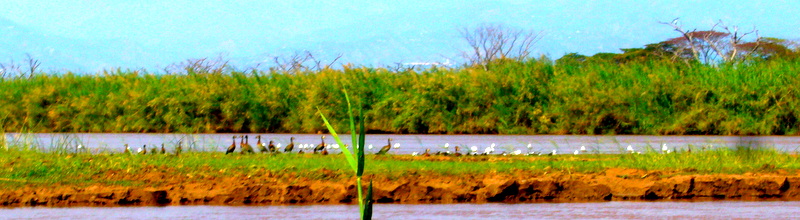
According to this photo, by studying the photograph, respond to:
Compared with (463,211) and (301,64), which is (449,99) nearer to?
(301,64)

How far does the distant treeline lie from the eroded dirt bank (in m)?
14.0

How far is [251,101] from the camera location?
29484 mm

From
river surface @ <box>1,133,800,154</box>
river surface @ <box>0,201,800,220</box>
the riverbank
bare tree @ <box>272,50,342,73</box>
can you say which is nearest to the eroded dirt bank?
the riverbank

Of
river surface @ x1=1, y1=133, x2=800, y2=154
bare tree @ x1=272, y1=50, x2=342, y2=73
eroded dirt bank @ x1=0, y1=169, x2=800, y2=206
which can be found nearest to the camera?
eroded dirt bank @ x1=0, y1=169, x2=800, y2=206

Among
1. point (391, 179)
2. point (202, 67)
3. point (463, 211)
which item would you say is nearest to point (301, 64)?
point (202, 67)

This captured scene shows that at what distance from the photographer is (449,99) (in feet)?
90.8

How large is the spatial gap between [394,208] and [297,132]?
1857cm

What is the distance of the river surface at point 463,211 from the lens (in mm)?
9766

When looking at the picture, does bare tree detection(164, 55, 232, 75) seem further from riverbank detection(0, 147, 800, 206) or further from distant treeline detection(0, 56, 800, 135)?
riverbank detection(0, 147, 800, 206)

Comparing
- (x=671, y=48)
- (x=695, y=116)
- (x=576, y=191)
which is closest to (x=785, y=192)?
(x=576, y=191)

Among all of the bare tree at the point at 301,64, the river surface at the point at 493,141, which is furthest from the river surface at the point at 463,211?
the bare tree at the point at 301,64

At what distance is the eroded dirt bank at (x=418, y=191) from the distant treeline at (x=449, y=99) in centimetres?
Answer: 1404

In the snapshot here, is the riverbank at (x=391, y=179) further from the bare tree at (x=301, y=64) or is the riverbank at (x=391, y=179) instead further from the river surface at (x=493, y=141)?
the bare tree at (x=301, y=64)

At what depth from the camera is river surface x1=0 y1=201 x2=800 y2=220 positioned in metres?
9.77
